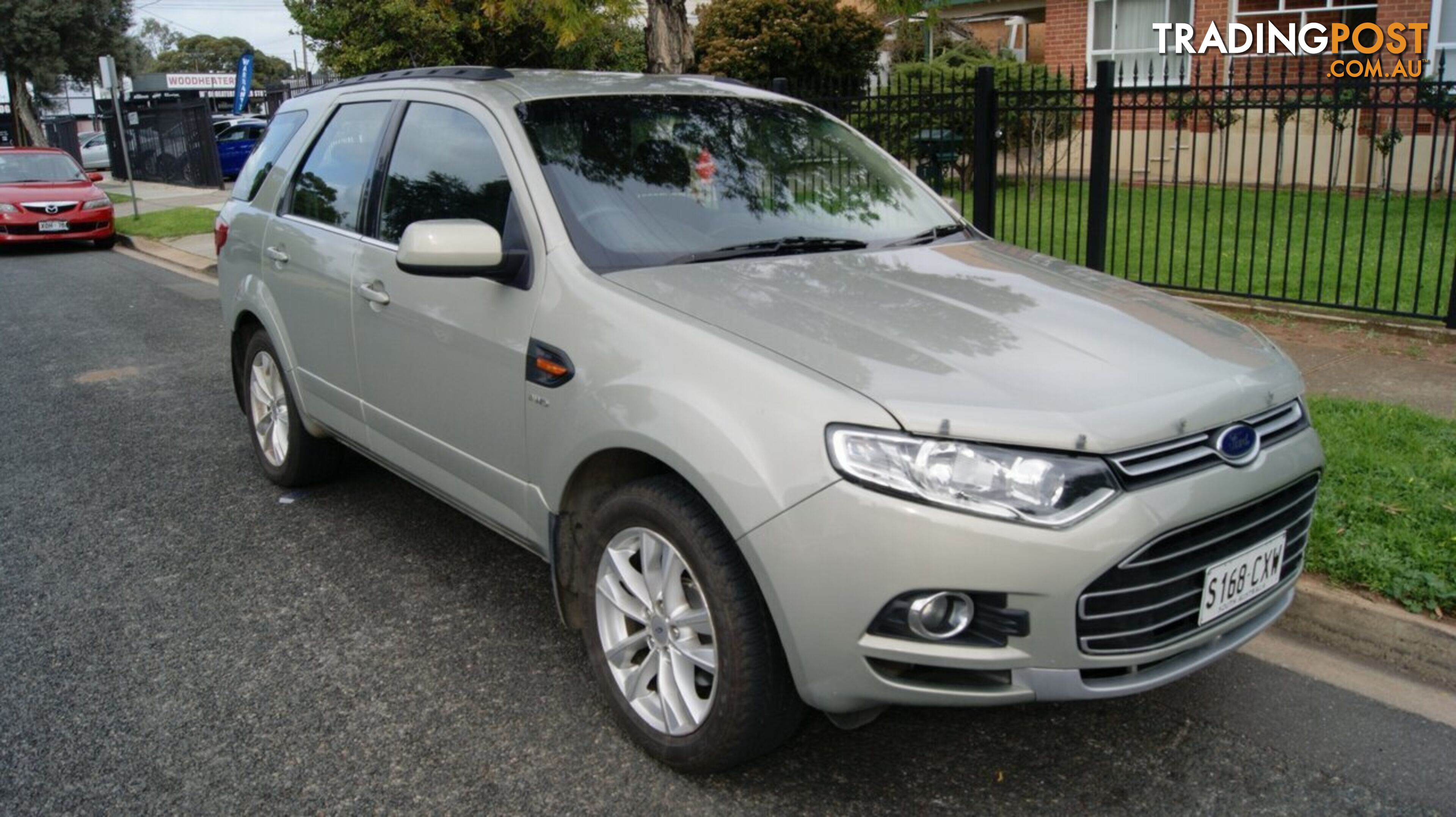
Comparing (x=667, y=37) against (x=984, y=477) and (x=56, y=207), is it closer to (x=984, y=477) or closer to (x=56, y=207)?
(x=984, y=477)

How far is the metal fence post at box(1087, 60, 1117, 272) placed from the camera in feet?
27.6

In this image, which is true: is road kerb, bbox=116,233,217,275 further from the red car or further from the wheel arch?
the wheel arch

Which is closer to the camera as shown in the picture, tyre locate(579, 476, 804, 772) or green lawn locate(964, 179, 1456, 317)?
tyre locate(579, 476, 804, 772)

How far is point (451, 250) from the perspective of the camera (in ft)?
11.1

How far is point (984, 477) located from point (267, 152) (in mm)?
4120

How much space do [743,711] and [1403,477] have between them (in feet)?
10.6

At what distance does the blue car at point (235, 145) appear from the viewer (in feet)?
84.2

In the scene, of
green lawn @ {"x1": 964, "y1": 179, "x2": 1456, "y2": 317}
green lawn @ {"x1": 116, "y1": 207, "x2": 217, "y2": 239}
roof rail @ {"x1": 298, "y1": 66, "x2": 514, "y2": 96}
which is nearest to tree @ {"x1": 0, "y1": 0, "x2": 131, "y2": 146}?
green lawn @ {"x1": 116, "y1": 207, "x2": 217, "y2": 239}

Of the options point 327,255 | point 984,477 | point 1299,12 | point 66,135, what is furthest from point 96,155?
point 984,477

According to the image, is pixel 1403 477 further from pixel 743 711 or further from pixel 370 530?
pixel 370 530

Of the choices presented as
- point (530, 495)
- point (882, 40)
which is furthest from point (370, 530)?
point (882, 40)

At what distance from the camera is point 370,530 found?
509cm

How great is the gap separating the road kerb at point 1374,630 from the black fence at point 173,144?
24.8m

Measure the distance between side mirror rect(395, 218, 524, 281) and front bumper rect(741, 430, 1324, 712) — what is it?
1.24 meters
